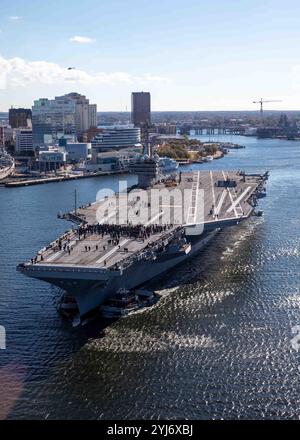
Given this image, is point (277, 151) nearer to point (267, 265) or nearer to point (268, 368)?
point (267, 265)

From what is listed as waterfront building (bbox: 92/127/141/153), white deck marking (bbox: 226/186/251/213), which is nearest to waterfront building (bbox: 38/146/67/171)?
waterfront building (bbox: 92/127/141/153)

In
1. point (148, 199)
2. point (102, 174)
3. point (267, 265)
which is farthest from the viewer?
point (102, 174)

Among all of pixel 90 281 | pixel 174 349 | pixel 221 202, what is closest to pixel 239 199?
pixel 221 202

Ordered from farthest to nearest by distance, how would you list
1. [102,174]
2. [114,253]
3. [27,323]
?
[102,174], [114,253], [27,323]

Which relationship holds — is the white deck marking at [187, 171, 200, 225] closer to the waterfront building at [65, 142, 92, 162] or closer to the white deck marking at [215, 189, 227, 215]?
the white deck marking at [215, 189, 227, 215]

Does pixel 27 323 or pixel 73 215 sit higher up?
pixel 73 215

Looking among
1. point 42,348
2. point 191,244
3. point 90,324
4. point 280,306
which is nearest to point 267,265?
point 191,244

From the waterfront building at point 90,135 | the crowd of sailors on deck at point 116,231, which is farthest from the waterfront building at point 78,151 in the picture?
the crowd of sailors on deck at point 116,231

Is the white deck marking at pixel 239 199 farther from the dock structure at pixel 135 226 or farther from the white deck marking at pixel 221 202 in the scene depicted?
the white deck marking at pixel 221 202
